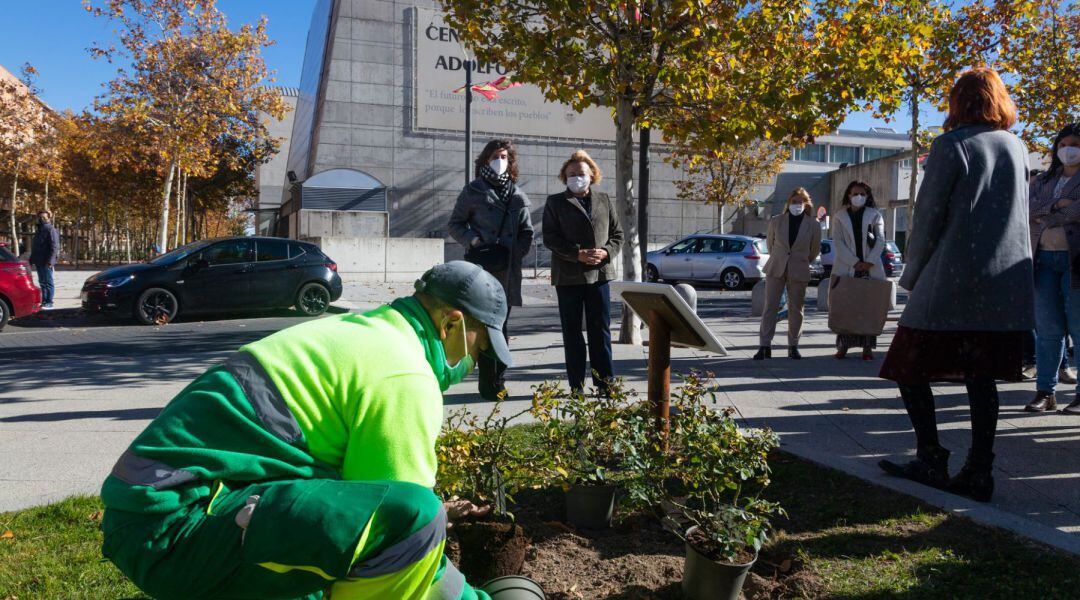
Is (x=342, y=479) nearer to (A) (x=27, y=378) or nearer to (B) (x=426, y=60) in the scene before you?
(A) (x=27, y=378)

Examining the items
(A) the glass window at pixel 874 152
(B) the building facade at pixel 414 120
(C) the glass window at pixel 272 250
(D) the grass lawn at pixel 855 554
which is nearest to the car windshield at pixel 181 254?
(C) the glass window at pixel 272 250

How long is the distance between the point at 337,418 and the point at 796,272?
6.95 meters

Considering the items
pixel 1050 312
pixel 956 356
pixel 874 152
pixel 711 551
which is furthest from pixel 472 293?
pixel 874 152

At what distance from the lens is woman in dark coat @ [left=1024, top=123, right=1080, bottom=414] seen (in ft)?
16.9

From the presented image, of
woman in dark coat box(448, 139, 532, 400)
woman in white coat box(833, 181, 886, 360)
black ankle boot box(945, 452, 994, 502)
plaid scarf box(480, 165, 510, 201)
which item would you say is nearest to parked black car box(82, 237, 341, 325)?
woman in dark coat box(448, 139, 532, 400)

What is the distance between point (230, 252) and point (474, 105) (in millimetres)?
19662

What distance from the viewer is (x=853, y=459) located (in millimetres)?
4355

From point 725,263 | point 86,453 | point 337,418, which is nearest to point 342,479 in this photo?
point 337,418

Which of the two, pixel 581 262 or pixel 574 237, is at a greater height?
pixel 574 237

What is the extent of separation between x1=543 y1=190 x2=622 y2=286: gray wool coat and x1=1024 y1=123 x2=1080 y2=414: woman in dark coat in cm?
299

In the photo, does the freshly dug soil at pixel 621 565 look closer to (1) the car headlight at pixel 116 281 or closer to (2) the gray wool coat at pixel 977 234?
(2) the gray wool coat at pixel 977 234

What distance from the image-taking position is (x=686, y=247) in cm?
2291

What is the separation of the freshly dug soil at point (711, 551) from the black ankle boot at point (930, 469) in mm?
1494

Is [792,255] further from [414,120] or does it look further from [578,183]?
[414,120]
